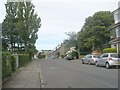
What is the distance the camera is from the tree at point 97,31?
241 ft

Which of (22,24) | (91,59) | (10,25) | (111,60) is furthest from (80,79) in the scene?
(10,25)

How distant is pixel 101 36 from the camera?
73.9m

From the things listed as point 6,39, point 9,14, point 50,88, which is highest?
point 9,14

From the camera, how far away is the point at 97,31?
7344 cm

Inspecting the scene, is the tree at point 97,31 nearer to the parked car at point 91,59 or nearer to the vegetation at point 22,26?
the vegetation at point 22,26

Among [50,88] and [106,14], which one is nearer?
[50,88]

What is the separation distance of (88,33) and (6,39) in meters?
20.3

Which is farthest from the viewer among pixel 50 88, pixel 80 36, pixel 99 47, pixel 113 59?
pixel 80 36

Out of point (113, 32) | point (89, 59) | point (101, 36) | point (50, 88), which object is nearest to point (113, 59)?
point (89, 59)

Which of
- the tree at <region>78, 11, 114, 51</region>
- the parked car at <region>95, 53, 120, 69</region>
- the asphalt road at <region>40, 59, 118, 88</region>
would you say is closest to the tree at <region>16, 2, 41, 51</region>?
the tree at <region>78, 11, 114, 51</region>

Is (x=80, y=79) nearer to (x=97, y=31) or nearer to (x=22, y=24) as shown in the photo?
(x=22, y=24)

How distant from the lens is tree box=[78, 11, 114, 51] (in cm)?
7338

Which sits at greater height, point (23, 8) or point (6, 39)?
point (23, 8)

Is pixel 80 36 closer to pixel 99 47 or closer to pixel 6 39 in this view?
pixel 99 47
